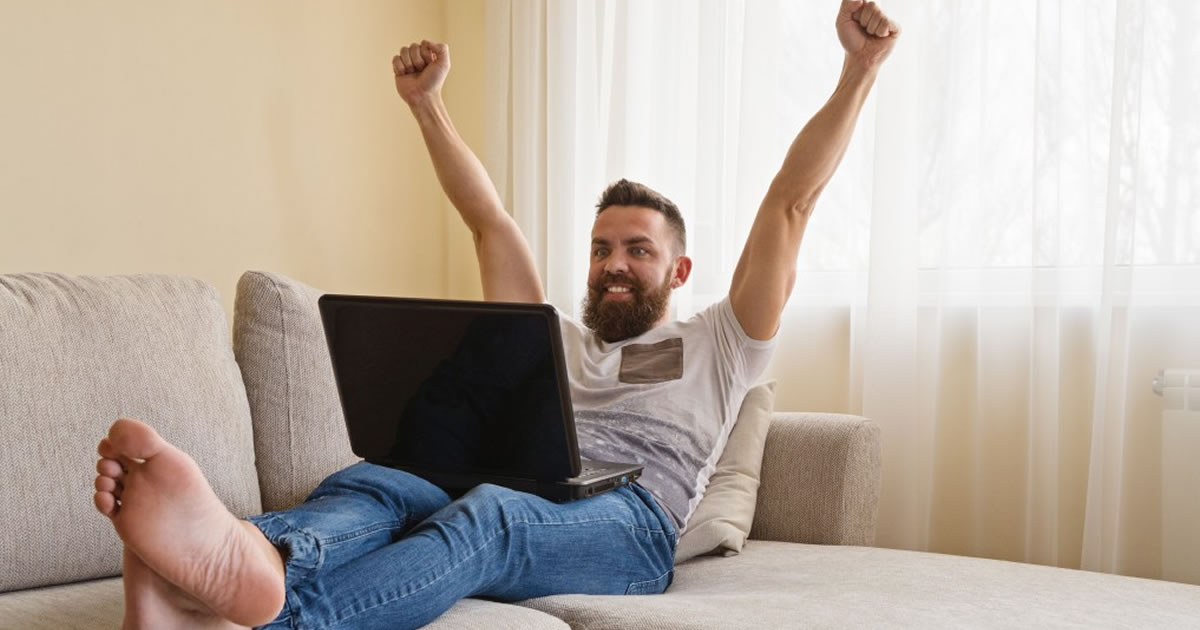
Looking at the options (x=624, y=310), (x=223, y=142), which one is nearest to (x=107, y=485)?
(x=624, y=310)

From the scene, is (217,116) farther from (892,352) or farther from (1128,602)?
(1128,602)

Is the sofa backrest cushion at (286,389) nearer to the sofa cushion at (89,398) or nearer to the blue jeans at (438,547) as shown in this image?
the sofa cushion at (89,398)

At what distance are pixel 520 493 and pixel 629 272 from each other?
2.44 ft

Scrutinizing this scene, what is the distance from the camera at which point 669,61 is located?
3.10 meters

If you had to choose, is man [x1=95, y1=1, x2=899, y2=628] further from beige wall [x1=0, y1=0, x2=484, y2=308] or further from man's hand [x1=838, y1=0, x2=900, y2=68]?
beige wall [x1=0, y1=0, x2=484, y2=308]

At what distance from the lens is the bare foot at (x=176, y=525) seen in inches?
46.7

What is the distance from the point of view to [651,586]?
180cm

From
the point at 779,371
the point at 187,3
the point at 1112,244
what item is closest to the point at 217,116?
the point at 187,3

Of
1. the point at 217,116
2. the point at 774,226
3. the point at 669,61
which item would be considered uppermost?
the point at 669,61

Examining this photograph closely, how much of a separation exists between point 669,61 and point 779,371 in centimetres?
90

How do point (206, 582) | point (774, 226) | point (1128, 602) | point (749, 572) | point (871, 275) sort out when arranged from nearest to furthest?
point (206, 582), point (1128, 602), point (749, 572), point (774, 226), point (871, 275)

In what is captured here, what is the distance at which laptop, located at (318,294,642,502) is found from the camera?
Answer: 5.06 feet

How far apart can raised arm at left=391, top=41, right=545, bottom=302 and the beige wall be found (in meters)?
0.79

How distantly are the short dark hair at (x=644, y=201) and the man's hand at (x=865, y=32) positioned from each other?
503 millimetres
